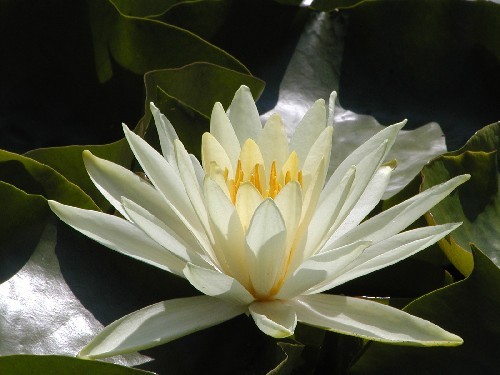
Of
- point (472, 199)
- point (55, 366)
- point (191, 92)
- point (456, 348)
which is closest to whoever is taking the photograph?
point (55, 366)

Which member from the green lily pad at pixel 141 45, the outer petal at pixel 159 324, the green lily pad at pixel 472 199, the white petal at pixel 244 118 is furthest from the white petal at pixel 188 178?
the green lily pad at pixel 141 45

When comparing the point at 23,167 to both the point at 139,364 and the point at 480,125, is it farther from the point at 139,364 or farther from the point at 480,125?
the point at 480,125

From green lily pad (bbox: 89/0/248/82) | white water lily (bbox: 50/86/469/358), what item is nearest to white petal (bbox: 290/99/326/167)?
white water lily (bbox: 50/86/469/358)

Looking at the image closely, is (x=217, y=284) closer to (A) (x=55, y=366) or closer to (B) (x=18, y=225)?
(A) (x=55, y=366)

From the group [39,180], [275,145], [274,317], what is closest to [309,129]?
[275,145]

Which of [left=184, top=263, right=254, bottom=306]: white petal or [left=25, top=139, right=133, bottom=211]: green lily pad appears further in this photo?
[left=25, top=139, right=133, bottom=211]: green lily pad

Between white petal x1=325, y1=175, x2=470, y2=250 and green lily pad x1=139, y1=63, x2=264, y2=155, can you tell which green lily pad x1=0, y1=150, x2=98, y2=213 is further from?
white petal x1=325, y1=175, x2=470, y2=250

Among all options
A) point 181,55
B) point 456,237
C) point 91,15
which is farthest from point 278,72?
point 456,237
